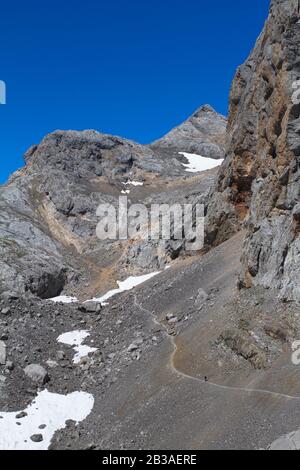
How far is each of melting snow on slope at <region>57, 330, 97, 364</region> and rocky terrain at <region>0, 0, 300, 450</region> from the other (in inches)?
6.7

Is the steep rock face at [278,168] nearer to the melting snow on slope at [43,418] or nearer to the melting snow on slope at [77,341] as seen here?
the melting snow on slope at [77,341]

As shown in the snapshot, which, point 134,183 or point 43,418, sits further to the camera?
point 134,183

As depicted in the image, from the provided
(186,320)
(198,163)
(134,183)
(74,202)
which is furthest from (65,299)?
(198,163)

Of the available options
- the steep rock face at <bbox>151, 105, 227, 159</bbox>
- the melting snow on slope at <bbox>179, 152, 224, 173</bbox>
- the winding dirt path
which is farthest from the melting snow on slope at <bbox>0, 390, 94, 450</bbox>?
the steep rock face at <bbox>151, 105, 227, 159</bbox>

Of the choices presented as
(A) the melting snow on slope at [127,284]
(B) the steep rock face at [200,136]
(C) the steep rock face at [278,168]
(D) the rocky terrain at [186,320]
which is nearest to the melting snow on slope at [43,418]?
(D) the rocky terrain at [186,320]

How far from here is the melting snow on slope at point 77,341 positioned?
108 ft

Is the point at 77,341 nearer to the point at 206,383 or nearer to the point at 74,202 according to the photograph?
the point at 206,383

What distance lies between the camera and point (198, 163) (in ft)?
346

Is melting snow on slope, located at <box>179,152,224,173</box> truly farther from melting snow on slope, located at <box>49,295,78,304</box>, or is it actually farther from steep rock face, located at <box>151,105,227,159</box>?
melting snow on slope, located at <box>49,295,78,304</box>

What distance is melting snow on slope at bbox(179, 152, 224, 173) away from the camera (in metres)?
101

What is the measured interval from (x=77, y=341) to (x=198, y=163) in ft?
248

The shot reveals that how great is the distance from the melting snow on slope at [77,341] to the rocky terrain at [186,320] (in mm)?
171

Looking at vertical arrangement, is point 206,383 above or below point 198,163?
below
